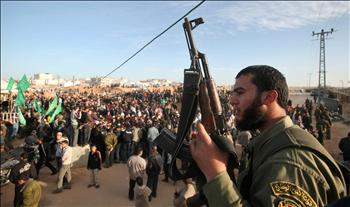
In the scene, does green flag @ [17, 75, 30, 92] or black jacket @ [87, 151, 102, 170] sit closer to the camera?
black jacket @ [87, 151, 102, 170]

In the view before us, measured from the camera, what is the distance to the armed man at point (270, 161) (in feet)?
4.50

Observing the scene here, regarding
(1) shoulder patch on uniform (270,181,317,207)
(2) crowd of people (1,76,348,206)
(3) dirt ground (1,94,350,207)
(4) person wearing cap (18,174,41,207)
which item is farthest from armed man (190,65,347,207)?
(3) dirt ground (1,94,350,207)

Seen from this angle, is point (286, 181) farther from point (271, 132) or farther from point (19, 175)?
point (19, 175)

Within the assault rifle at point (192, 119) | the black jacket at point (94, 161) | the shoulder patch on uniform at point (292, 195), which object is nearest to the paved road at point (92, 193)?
the black jacket at point (94, 161)

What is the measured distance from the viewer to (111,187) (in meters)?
10.8

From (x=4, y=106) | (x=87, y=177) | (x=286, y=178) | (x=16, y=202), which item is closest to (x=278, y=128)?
(x=286, y=178)

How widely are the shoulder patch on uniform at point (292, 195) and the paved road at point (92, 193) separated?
27.1 ft

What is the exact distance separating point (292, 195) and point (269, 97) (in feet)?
2.19

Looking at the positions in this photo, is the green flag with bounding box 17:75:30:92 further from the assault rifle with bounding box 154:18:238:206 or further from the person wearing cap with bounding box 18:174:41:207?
the assault rifle with bounding box 154:18:238:206

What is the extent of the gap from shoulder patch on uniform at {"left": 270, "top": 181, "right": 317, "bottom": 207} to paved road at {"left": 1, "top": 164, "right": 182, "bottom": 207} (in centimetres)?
→ 825

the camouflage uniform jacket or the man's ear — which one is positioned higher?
the man's ear

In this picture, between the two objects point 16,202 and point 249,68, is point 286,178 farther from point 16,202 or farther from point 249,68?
point 16,202

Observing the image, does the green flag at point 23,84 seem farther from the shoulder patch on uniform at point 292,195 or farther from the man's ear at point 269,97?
the shoulder patch on uniform at point 292,195

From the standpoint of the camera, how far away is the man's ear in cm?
184
